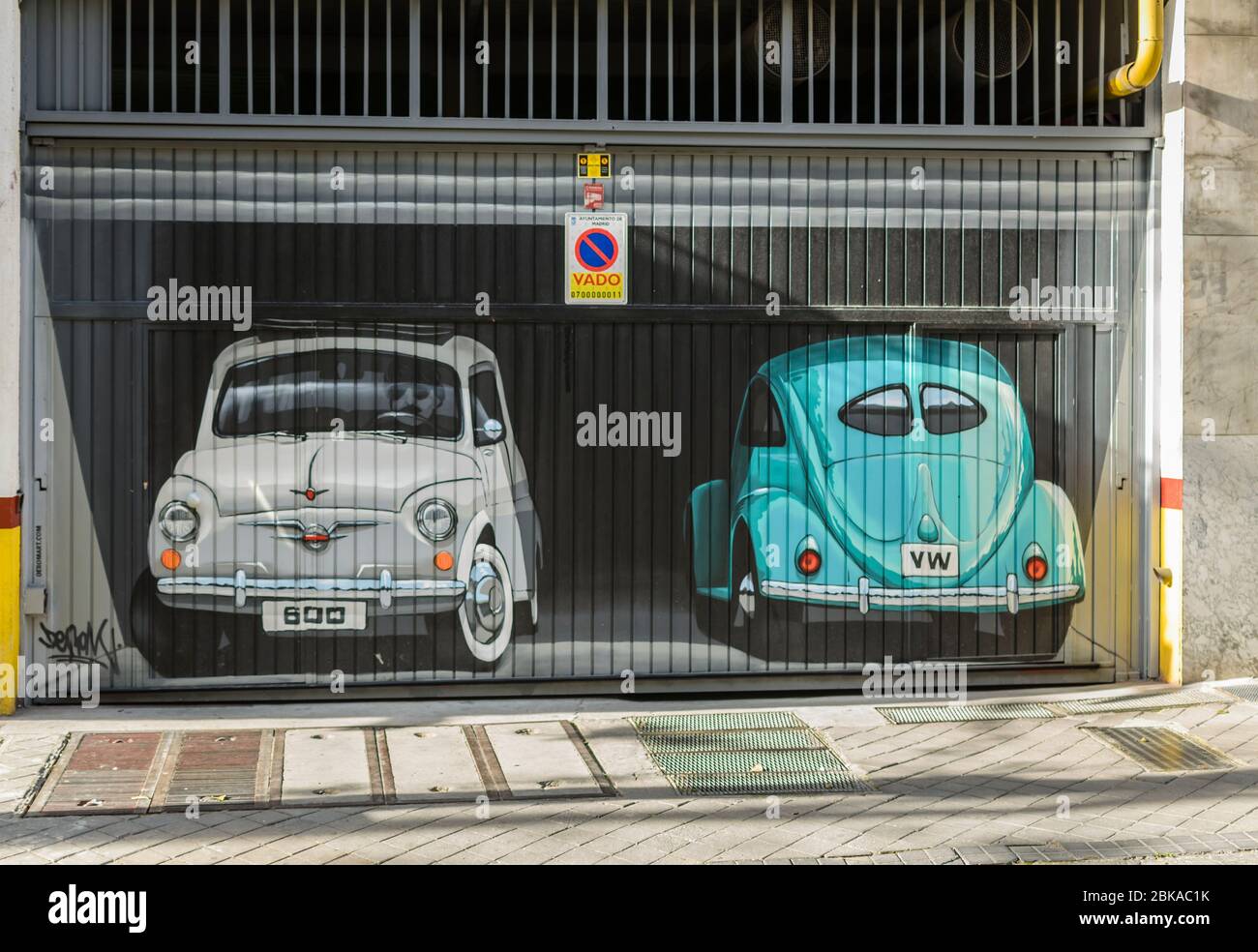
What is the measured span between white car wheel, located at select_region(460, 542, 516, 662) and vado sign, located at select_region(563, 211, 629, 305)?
175 centimetres

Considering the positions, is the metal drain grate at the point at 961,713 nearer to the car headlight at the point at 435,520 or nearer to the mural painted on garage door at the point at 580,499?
the mural painted on garage door at the point at 580,499

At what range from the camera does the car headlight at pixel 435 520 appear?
8461 mm

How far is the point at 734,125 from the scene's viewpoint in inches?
333

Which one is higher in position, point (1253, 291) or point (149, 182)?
point (149, 182)

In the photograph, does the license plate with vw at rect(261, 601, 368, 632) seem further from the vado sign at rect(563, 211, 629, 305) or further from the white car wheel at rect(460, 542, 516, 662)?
the vado sign at rect(563, 211, 629, 305)

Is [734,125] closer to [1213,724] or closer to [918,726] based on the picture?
[918,726]

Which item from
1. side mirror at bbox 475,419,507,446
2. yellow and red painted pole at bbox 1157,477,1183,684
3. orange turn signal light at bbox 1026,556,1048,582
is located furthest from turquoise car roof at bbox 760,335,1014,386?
side mirror at bbox 475,419,507,446

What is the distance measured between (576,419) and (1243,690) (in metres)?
4.64

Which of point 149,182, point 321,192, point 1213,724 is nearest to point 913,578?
point 1213,724

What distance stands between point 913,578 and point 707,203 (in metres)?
2.81

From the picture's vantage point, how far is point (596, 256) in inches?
335

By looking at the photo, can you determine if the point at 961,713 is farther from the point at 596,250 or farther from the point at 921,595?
the point at 596,250
